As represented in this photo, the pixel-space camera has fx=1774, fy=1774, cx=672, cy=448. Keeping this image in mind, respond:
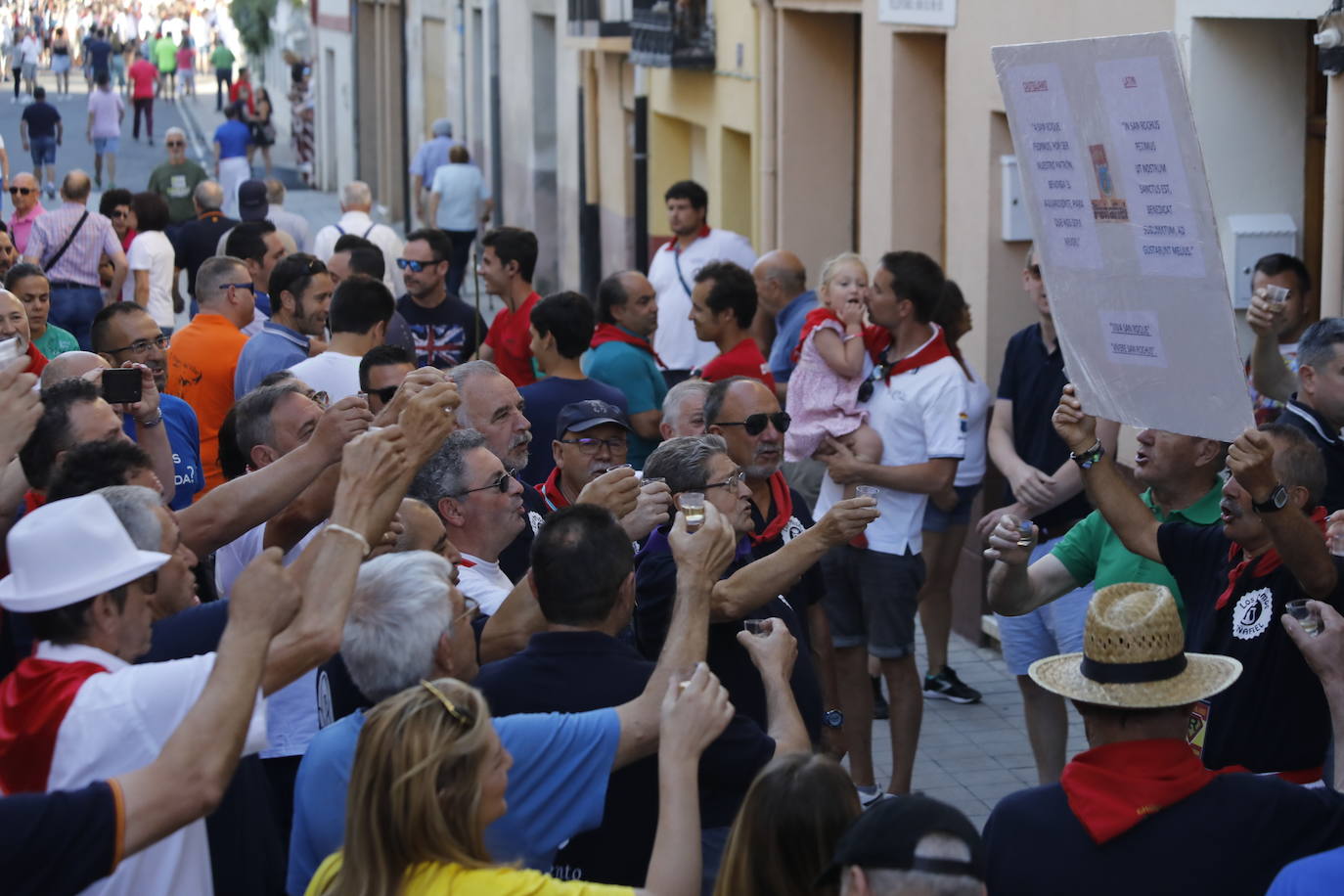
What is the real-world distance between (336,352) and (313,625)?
13.6ft

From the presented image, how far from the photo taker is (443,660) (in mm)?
3764

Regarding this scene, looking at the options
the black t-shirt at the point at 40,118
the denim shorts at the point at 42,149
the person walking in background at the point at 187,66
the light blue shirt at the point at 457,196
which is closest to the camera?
the light blue shirt at the point at 457,196

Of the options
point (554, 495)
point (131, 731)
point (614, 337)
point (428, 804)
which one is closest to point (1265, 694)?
point (428, 804)

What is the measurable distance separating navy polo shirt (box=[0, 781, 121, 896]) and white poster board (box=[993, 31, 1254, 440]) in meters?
2.93

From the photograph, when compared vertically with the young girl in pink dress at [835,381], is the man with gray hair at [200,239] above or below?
above

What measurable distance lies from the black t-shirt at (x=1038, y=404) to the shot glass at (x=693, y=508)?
247cm

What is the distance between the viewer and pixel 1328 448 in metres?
5.56

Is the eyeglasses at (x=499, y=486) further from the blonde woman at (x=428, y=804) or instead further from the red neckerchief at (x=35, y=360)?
the red neckerchief at (x=35, y=360)

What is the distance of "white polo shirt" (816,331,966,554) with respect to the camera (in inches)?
285

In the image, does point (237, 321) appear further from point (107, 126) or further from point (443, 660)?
point (107, 126)

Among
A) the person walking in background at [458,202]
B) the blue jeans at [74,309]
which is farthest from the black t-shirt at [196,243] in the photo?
the person walking in background at [458,202]

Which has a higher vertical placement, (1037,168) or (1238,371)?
(1037,168)

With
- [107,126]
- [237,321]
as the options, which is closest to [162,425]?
[237,321]

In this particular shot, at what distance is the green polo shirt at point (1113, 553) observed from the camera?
5234mm
